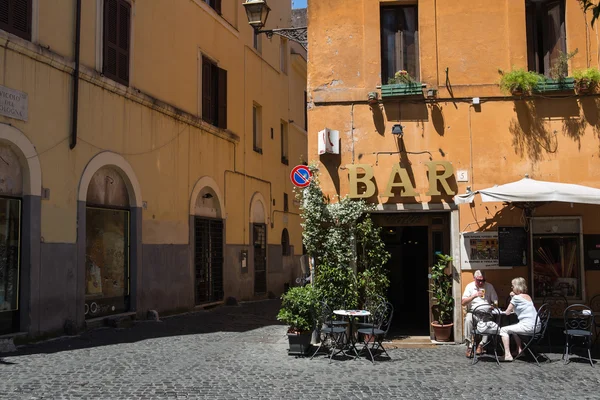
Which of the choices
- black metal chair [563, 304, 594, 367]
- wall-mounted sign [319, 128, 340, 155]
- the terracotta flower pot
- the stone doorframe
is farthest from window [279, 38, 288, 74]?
black metal chair [563, 304, 594, 367]

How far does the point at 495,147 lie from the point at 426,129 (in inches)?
45.5

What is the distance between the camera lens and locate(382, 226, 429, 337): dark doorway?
12312 millimetres

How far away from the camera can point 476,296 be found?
9.42 meters

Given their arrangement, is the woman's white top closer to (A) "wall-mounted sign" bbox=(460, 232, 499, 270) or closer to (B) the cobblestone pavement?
(B) the cobblestone pavement

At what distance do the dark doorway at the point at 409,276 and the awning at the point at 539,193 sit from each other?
9.44 ft

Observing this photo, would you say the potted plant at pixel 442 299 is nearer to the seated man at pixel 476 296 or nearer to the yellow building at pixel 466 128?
the yellow building at pixel 466 128

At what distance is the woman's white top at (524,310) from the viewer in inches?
349

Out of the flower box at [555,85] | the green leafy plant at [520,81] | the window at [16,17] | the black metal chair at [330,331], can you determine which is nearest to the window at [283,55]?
the window at [16,17]

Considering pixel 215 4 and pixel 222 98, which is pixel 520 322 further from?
pixel 215 4

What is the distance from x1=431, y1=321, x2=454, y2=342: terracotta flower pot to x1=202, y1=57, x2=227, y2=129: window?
974cm

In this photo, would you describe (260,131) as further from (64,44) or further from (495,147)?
(495,147)

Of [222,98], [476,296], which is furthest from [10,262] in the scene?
[222,98]

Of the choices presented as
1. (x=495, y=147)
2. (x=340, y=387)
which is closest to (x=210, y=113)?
(x=495, y=147)

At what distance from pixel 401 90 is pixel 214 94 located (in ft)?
29.5
